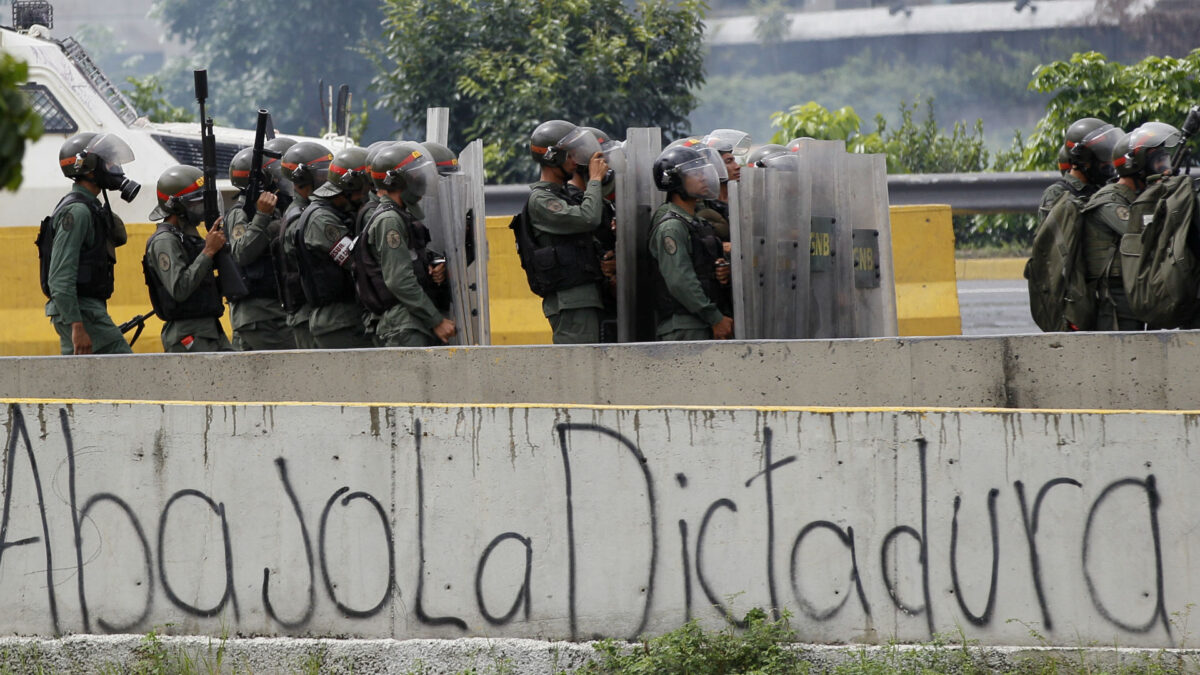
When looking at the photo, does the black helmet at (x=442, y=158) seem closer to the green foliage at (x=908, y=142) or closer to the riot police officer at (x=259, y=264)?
the riot police officer at (x=259, y=264)

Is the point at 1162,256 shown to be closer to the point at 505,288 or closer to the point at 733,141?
the point at 733,141

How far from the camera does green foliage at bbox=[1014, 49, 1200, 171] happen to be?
15.7 m

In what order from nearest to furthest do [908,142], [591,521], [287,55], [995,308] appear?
[591,521] → [995,308] → [908,142] → [287,55]

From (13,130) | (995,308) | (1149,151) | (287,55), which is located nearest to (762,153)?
(1149,151)

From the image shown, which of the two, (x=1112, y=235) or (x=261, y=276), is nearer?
(x=1112, y=235)

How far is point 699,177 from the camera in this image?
7293 millimetres

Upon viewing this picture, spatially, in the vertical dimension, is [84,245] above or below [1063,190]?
below

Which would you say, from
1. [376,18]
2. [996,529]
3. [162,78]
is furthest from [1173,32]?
[996,529]

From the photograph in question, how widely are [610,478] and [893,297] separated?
3489 mm

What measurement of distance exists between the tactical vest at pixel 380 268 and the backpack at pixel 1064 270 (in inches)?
123

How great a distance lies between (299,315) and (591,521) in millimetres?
3331

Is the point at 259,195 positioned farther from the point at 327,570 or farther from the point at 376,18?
the point at 376,18

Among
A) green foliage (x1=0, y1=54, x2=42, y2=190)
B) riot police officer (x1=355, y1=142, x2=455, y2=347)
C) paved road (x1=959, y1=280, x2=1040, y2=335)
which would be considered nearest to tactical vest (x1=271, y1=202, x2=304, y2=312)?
riot police officer (x1=355, y1=142, x2=455, y2=347)

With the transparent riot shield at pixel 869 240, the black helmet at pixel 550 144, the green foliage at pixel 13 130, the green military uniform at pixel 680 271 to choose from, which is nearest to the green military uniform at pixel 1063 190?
the transparent riot shield at pixel 869 240
